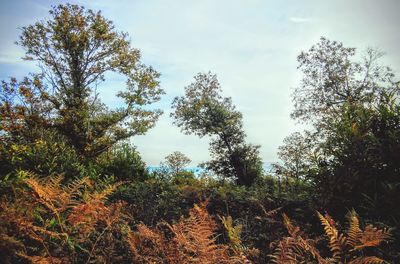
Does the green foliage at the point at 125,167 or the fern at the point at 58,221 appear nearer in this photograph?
the fern at the point at 58,221

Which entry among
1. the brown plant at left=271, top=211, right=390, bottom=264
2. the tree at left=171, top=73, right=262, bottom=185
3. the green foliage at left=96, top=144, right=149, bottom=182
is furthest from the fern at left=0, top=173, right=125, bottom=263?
the tree at left=171, top=73, right=262, bottom=185

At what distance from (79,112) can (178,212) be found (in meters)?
18.9

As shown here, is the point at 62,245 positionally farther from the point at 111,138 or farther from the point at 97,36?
the point at 97,36

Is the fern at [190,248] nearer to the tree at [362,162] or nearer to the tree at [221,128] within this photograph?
the tree at [362,162]

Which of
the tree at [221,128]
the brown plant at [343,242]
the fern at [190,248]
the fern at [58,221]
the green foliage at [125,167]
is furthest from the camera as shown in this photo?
the tree at [221,128]

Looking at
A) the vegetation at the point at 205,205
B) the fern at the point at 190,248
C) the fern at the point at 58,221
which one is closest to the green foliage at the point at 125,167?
the vegetation at the point at 205,205

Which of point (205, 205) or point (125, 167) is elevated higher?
point (125, 167)

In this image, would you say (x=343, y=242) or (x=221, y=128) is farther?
(x=221, y=128)

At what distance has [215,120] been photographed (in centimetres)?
3450

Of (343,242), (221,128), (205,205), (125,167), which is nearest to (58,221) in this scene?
(205,205)

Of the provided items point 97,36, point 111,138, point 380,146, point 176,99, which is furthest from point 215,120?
point 380,146

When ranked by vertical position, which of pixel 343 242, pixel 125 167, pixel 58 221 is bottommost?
pixel 343 242

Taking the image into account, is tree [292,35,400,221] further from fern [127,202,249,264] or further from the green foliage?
the green foliage

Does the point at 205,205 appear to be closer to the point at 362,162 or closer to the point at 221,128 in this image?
the point at 362,162
